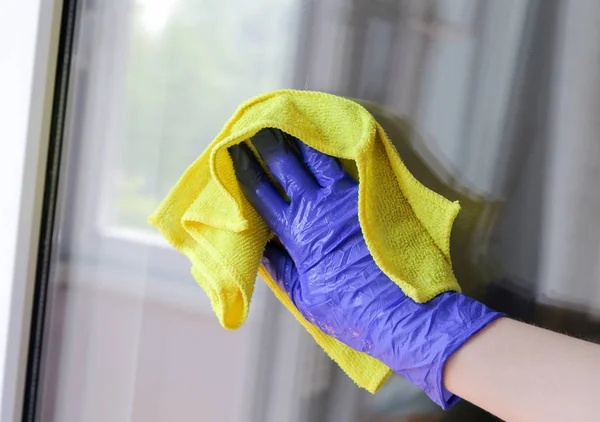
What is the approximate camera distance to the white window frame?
82 cm

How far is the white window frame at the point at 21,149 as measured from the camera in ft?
2.69

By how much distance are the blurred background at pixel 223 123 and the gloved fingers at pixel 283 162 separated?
9 centimetres

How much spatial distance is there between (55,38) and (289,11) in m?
0.42

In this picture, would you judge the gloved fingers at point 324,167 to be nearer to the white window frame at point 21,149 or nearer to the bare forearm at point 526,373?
the bare forearm at point 526,373

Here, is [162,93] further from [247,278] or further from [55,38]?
[247,278]

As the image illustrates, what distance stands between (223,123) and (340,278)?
0.27 m

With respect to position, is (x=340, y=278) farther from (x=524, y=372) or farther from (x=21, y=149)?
(x=21, y=149)

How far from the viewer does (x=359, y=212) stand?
1.55ft

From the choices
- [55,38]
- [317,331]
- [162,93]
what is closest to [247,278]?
[317,331]

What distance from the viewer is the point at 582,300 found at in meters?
0.47

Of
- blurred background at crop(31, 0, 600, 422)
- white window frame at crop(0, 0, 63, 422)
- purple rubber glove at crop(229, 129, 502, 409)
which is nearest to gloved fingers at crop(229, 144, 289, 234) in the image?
purple rubber glove at crop(229, 129, 502, 409)

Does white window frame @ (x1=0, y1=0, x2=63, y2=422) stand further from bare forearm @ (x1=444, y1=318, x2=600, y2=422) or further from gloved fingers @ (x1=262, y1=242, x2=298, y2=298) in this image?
bare forearm @ (x1=444, y1=318, x2=600, y2=422)

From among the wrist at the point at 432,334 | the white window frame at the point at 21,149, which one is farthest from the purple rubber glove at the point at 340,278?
the white window frame at the point at 21,149

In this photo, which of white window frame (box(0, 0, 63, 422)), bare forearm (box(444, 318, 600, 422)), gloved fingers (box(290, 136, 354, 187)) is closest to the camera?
bare forearm (box(444, 318, 600, 422))
